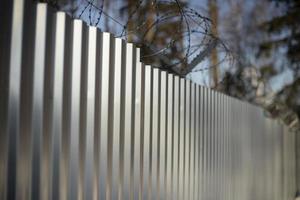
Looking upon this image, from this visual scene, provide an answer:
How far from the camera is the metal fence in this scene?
5.98 ft

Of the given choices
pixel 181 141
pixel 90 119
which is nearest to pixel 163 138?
pixel 181 141

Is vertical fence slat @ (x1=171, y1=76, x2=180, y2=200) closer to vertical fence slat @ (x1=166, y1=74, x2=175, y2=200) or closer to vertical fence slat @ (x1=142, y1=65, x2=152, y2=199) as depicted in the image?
vertical fence slat @ (x1=166, y1=74, x2=175, y2=200)

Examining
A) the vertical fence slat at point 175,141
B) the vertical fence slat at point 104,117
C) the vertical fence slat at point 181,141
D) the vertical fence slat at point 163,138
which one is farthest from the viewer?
the vertical fence slat at point 181,141

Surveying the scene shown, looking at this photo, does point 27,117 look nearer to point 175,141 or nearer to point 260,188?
point 175,141

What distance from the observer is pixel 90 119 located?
2.38 m

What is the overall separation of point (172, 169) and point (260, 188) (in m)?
3.94

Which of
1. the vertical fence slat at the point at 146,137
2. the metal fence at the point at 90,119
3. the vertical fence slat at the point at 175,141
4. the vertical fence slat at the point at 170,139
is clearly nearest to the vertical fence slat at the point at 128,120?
the metal fence at the point at 90,119

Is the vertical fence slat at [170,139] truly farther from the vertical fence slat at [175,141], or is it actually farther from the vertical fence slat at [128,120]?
the vertical fence slat at [128,120]

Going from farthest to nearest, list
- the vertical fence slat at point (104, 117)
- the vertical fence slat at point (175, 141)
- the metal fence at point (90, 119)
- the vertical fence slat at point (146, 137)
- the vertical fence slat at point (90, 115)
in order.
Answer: the vertical fence slat at point (175, 141)
the vertical fence slat at point (146, 137)
the vertical fence slat at point (104, 117)
the vertical fence slat at point (90, 115)
the metal fence at point (90, 119)

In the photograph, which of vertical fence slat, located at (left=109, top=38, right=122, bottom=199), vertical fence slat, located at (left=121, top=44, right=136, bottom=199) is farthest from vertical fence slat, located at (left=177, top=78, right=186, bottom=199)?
vertical fence slat, located at (left=109, top=38, right=122, bottom=199)

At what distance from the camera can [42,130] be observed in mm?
1977

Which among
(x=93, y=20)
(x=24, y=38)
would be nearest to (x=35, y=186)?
(x=24, y=38)

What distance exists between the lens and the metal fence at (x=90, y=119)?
1821mm

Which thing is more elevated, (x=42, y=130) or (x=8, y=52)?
(x=8, y=52)
